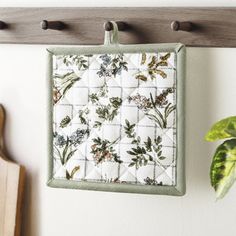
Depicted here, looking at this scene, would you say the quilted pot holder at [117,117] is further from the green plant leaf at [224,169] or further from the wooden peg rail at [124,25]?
the green plant leaf at [224,169]

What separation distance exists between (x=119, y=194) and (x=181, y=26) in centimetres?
38

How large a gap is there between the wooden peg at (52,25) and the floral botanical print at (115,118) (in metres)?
0.07

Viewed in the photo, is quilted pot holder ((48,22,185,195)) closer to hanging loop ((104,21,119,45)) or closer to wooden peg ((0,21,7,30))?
hanging loop ((104,21,119,45))

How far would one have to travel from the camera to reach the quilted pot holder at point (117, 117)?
1173 mm

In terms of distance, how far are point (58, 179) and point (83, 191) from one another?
0.08 m

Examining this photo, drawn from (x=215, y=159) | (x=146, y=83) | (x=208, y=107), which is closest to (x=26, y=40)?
(x=146, y=83)

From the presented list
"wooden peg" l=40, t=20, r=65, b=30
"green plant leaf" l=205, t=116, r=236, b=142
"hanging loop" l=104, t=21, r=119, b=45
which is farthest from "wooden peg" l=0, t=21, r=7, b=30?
"green plant leaf" l=205, t=116, r=236, b=142

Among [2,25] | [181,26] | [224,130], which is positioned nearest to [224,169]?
[224,130]

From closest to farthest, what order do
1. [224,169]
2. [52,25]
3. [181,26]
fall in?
[224,169], [181,26], [52,25]

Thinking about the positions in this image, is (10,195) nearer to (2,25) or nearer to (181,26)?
(2,25)

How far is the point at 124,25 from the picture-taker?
4.03 ft

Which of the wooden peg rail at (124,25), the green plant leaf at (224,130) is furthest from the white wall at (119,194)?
the green plant leaf at (224,130)

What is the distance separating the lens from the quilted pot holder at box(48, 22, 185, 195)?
117 centimetres

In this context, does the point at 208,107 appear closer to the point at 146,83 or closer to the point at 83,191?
the point at 146,83
